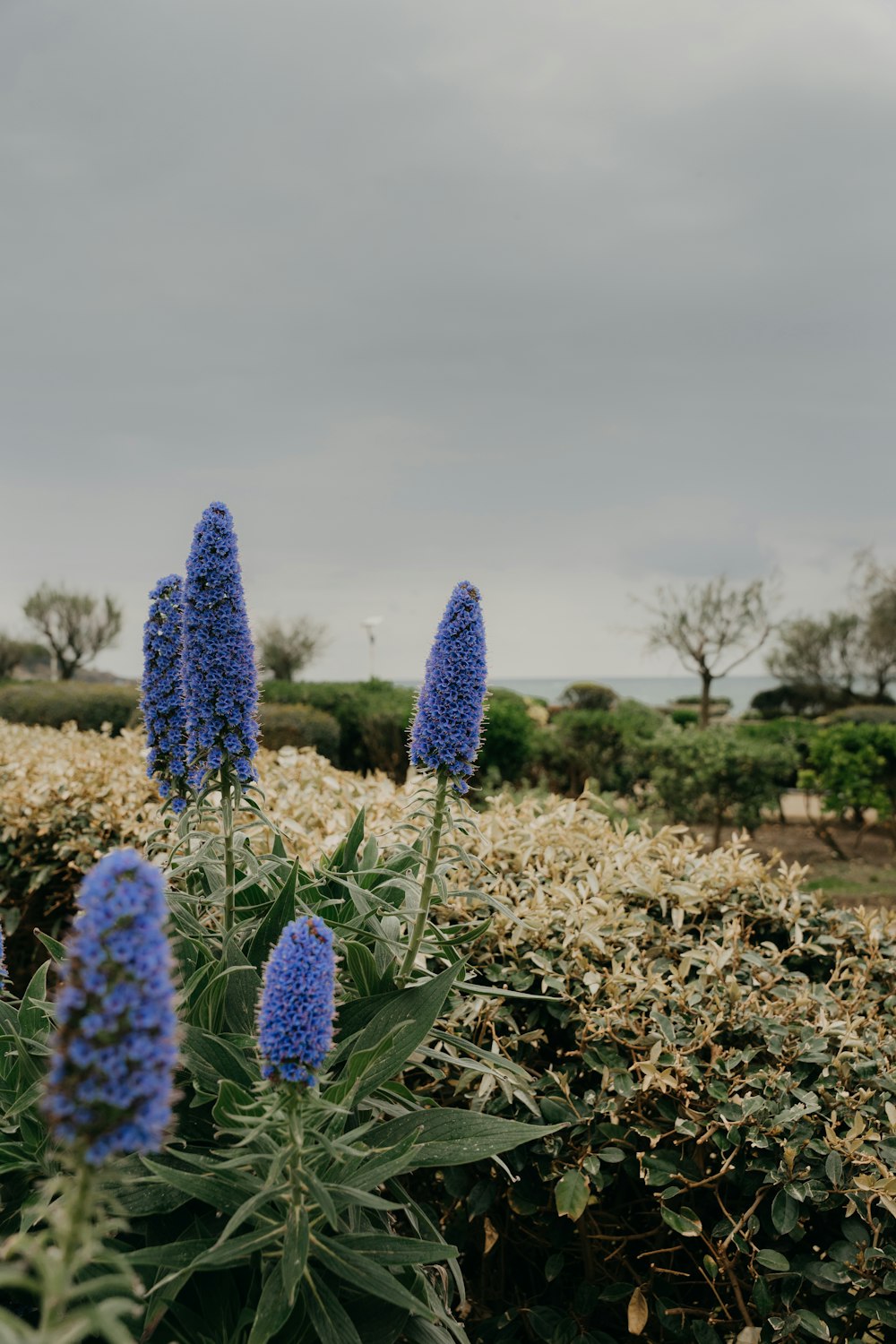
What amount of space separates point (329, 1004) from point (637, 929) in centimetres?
180

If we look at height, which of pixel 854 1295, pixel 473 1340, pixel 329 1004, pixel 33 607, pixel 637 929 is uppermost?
pixel 33 607

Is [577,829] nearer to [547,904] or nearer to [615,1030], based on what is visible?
[547,904]

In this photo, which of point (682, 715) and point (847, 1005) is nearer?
point (847, 1005)

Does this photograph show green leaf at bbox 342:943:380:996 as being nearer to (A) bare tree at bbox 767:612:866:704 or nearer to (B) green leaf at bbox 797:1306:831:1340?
(B) green leaf at bbox 797:1306:831:1340

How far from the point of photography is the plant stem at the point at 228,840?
2510 millimetres

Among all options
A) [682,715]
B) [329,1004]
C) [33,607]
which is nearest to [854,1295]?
[329,1004]

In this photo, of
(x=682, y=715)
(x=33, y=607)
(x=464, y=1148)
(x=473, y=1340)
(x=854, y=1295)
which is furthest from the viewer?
(x=33, y=607)

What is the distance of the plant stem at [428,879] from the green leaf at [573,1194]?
2.40 feet

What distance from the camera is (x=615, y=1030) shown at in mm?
2883

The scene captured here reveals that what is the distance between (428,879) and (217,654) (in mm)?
790

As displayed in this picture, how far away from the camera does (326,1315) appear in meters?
1.82

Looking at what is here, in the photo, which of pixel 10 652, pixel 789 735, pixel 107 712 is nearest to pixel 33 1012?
pixel 107 712

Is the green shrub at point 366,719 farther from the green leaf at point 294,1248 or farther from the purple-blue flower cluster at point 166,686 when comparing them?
the green leaf at point 294,1248

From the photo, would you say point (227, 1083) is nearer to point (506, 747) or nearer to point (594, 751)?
point (506, 747)
